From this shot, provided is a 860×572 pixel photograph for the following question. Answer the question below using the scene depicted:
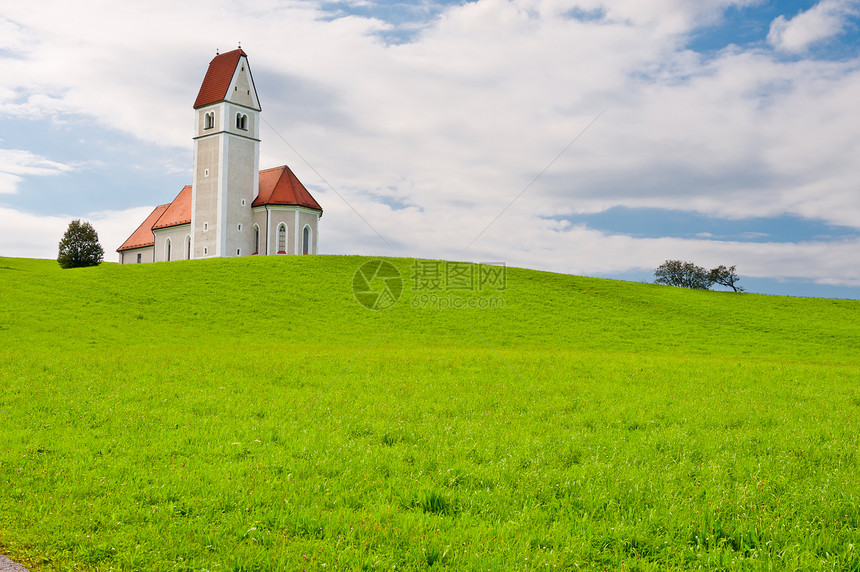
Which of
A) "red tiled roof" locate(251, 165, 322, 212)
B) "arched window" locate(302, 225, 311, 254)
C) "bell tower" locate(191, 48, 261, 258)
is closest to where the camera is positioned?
"red tiled roof" locate(251, 165, 322, 212)

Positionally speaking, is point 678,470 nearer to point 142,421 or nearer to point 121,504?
point 121,504

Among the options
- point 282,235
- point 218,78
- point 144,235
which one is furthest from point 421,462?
point 144,235

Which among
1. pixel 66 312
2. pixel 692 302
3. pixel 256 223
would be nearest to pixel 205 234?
pixel 256 223

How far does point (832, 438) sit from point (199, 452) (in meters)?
11.5

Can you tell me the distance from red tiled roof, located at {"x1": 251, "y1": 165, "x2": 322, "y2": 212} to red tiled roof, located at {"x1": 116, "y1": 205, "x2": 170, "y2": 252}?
22.4m

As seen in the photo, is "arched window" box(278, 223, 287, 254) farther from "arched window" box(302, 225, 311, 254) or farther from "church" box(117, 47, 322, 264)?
"arched window" box(302, 225, 311, 254)

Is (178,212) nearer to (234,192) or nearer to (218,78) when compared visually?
(234,192)

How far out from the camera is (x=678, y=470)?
8297 millimetres

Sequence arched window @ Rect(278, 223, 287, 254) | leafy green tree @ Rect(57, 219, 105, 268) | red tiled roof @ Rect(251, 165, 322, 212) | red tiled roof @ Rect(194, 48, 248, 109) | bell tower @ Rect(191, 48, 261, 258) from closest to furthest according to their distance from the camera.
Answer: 1. leafy green tree @ Rect(57, 219, 105, 268)
2. arched window @ Rect(278, 223, 287, 254)
3. red tiled roof @ Rect(251, 165, 322, 212)
4. bell tower @ Rect(191, 48, 261, 258)
5. red tiled roof @ Rect(194, 48, 248, 109)

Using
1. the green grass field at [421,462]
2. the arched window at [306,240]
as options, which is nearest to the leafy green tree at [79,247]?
the arched window at [306,240]

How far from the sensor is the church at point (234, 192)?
2936 inches

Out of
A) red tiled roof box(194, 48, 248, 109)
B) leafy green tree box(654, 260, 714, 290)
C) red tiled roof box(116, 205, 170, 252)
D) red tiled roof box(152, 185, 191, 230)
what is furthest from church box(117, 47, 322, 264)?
leafy green tree box(654, 260, 714, 290)

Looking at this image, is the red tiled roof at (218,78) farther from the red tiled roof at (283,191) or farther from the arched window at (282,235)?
the arched window at (282,235)

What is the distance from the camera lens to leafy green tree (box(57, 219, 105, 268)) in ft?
216
